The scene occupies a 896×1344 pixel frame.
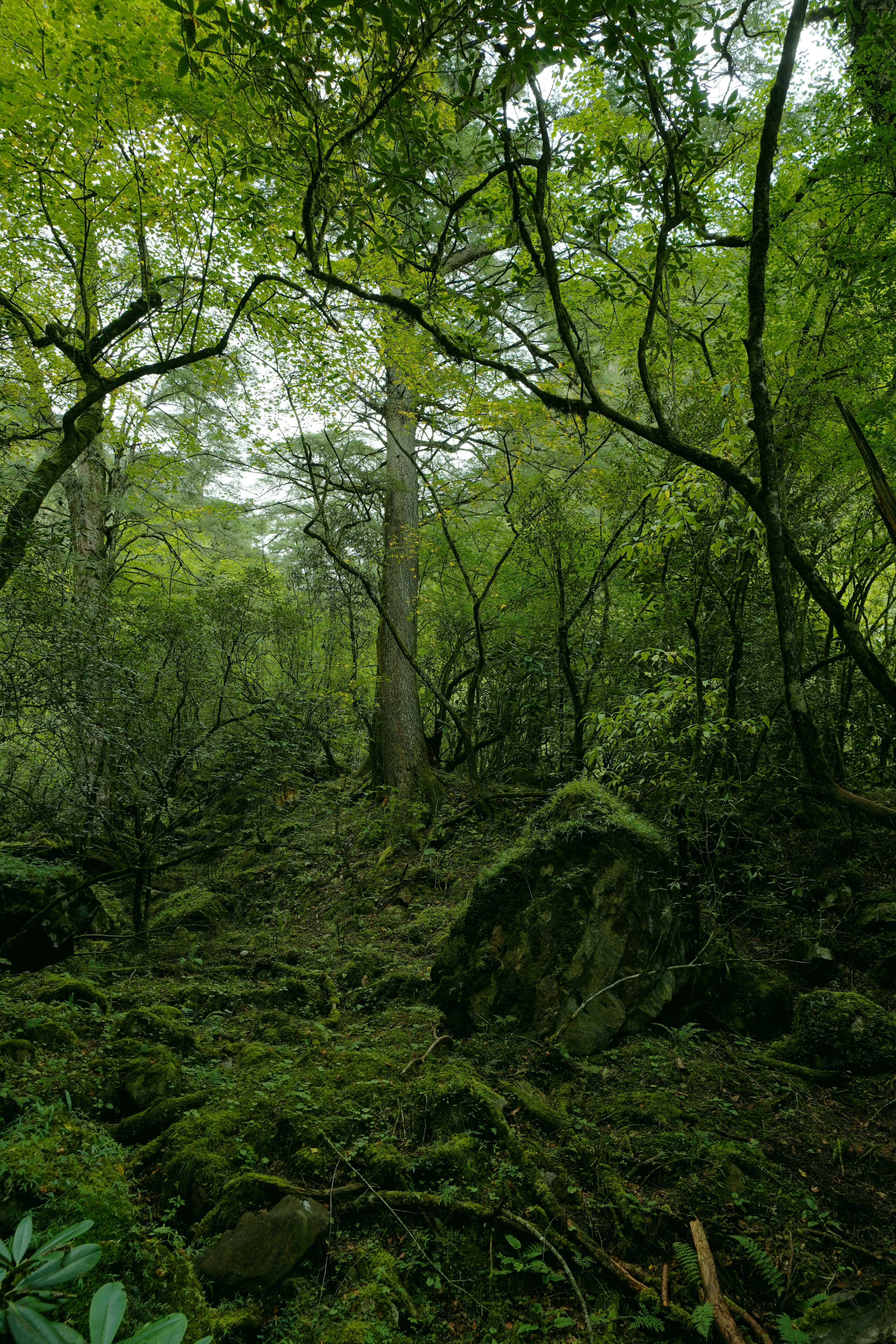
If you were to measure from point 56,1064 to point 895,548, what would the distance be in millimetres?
5749

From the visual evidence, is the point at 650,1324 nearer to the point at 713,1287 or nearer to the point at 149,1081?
the point at 713,1287

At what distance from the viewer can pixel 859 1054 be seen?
13.3ft

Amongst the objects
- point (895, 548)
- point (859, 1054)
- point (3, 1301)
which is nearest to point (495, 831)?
point (859, 1054)

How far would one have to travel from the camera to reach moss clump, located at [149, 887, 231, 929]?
7.08m

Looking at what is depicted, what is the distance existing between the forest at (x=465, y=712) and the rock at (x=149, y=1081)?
0.02m

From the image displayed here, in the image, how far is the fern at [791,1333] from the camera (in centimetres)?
245

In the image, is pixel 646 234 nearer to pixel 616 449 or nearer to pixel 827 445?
pixel 616 449

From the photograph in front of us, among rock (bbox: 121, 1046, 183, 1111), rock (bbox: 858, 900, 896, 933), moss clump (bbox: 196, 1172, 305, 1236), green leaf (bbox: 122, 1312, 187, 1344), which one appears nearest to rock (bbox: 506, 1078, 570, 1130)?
moss clump (bbox: 196, 1172, 305, 1236)

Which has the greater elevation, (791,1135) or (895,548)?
(895,548)

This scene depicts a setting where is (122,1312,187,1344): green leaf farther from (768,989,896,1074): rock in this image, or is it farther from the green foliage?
(768,989,896,1074): rock

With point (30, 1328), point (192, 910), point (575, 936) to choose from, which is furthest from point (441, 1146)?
point (192, 910)

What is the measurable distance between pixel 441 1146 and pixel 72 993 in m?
3.00

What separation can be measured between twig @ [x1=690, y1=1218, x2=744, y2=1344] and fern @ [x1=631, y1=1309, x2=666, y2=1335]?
0.20 m

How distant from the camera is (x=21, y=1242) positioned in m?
0.77
